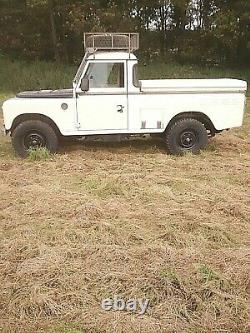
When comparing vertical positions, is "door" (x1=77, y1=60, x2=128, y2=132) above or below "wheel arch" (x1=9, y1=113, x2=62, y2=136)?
above

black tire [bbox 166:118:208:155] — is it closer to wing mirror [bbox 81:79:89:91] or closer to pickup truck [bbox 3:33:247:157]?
pickup truck [bbox 3:33:247:157]

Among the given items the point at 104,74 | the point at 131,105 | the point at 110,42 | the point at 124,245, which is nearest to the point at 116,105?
the point at 131,105

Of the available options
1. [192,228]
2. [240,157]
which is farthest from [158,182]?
[240,157]

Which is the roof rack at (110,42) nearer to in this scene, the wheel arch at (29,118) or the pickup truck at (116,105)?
the pickup truck at (116,105)

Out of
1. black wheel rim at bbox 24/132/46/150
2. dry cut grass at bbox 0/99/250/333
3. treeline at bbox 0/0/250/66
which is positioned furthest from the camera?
treeline at bbox 0/0/250/66

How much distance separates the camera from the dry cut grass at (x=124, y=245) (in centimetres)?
308

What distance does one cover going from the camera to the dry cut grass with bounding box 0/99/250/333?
3084mm

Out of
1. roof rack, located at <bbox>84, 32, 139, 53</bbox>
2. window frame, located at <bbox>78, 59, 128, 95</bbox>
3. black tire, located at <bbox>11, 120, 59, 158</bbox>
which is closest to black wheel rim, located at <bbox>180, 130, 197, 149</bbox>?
window frame, located at <bbox>78, 59, 128, 95</bbox>

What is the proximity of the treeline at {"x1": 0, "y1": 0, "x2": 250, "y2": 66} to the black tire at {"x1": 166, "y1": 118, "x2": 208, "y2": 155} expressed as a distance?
11186mm

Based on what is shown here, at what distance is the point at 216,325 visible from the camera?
9.84 feet

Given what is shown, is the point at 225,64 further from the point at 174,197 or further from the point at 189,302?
the point at 189,302

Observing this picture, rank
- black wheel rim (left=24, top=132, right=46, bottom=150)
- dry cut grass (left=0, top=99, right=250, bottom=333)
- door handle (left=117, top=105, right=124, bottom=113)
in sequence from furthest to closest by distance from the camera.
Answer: black wheel rim (left=24, top=132, right=46, bottom=150)
door handle (left=117, top=105, right=124, bottom=113)
dry cut grass (left=0, top=99, right=250, bottom=333)

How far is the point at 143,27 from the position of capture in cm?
1928

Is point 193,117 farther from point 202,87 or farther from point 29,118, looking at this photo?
point 29,118
